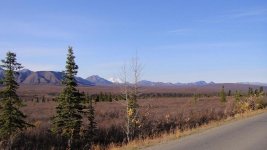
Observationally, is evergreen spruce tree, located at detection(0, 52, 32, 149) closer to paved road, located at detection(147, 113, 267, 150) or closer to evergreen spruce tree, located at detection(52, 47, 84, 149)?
evergreen spruce tree, located at detection(52, 47, 84, 149)

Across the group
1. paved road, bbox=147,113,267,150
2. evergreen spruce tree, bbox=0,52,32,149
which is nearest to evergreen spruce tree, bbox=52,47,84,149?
evergreen spruce tree, bbox=0,52,32,149

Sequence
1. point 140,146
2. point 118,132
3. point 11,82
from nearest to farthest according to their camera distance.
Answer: point 140,146, point 11,82, point 118,132

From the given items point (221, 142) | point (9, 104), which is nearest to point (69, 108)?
point (9, 104)

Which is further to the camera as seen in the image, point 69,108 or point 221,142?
point 69,108

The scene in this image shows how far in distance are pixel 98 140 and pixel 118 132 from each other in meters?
2.41

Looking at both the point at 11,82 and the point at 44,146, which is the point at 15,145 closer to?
the point at 44,146

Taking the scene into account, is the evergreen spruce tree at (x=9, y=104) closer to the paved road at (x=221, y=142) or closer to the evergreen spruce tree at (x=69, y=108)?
the evergreen spruce tree at (x=69, y=108)

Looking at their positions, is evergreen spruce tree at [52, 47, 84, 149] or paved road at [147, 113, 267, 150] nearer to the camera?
paved road at [147, 113, 267, 150]

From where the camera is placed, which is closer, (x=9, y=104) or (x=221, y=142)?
(x=221, y=142)

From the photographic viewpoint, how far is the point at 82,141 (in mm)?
23562

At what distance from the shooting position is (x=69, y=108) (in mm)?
21969

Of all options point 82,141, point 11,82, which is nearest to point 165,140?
point 11,82

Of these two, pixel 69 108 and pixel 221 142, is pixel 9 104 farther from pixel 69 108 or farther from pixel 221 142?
pixel 221 142

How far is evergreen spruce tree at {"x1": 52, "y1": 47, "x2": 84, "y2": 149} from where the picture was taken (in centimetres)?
2164
